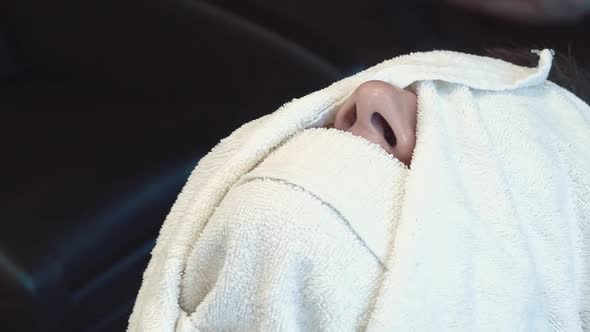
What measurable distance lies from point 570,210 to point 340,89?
7.6 inches

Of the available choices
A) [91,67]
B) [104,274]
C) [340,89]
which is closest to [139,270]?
[104,274]

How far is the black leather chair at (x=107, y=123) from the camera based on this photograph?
89 centimetres

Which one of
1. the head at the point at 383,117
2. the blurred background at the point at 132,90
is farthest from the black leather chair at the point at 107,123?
the head at the point at 383,117

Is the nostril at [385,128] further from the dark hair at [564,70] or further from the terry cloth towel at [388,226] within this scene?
the dark hair at [564,70]

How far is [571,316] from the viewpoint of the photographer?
1.65 feet

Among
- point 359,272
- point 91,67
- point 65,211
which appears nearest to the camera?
point 359,272

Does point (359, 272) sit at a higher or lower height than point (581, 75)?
lower

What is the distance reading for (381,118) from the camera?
19.5 inches

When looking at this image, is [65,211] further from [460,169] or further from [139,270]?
[460,169]

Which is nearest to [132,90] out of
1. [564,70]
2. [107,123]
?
[107,123]

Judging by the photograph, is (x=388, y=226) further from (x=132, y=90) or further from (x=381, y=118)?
(x=132, y=90)

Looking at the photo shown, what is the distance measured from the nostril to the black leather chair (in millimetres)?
523

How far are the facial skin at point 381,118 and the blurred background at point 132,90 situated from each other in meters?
0.35

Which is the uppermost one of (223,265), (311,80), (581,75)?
(311,80)
